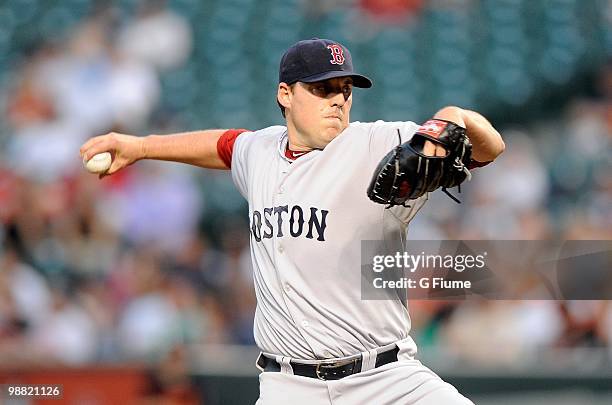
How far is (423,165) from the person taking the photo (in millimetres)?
2617

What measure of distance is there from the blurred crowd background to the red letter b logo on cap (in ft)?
8.63

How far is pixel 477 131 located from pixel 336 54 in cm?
68

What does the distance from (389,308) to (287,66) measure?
0.87 metres

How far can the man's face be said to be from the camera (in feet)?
10.6

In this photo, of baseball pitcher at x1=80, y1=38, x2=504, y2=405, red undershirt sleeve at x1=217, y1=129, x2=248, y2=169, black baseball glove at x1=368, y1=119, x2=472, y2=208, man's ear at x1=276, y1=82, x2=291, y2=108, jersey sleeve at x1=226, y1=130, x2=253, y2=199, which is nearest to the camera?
black baseball glove at x1=368, y1=119, x2=472, y2=208

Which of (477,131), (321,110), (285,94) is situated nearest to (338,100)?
(321,110)

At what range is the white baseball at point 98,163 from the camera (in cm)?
353

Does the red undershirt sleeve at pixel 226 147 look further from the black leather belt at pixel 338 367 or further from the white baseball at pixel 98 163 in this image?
the black leather belt at pixel 338 367

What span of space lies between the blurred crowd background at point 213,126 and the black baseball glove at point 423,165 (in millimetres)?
2952

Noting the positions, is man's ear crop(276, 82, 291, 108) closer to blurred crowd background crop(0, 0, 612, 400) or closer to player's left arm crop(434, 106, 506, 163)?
player's left arm crop(434, 106, 506, 163)

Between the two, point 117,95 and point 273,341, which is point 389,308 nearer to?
point 273,341

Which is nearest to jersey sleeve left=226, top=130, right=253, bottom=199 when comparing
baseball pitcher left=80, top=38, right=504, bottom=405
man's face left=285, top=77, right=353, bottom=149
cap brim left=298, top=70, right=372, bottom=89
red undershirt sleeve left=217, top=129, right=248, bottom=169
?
red undershirt sleeve left=217, top=129, right=248, bottom=169

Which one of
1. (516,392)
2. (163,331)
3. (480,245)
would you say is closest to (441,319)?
(480,245)

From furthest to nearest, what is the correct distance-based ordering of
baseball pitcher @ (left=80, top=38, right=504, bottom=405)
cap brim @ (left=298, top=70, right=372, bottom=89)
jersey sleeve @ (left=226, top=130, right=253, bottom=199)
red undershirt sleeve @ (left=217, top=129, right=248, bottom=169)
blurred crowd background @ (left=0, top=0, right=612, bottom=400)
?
blurred crowd background @ (left=0, top=0, right=612, bottom=400) → red undershirt sleeve @ (left=217, top=129, right=248, bottom=169) → jersey sleeve @ (left=226, top=130, right=253, bottom=199) → cap brim @ (left=298, top=70, right=372, bottom=89) → baseball pitcher @ (left=80, top=38, right=504, bottom=405)
